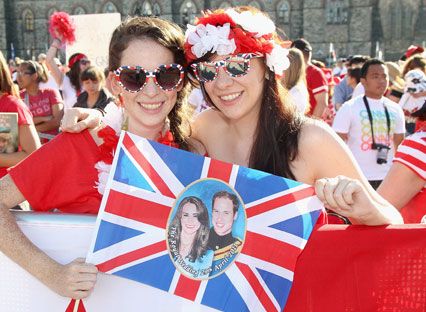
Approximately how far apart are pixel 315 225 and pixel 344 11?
36.7m

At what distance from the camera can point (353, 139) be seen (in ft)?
20.1

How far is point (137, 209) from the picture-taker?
218 cm

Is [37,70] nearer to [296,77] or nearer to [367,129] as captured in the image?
[296,77]

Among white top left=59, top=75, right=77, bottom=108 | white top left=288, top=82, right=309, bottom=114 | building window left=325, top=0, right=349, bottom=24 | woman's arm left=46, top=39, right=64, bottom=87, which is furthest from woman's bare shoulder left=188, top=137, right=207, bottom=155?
building window left=325, top=0, right=349, bottom=24

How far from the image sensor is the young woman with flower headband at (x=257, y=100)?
7.86ft

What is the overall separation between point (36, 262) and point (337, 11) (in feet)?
121

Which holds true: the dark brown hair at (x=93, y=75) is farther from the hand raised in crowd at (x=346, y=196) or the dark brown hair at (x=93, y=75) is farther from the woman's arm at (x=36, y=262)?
the hand raised in crowd at (x=346, y=196)

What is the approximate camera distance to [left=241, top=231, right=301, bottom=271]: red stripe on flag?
84.6 inches

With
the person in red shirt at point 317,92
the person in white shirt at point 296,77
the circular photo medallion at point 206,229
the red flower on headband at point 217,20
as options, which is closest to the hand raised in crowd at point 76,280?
the circular photo medallion at point 206,229

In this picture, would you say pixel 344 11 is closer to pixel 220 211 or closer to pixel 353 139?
pixel 353 139

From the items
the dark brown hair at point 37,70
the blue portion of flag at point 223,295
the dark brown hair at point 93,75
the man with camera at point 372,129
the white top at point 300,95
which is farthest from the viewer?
the dark brown hair at point 37,70

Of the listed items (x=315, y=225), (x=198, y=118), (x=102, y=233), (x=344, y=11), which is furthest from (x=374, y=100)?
(x=344, y=11)

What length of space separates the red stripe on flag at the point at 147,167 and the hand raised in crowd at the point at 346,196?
0.51 metres

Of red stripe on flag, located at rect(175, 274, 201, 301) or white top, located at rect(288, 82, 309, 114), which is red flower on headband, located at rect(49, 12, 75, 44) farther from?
red stripe on flag, located at rect(175, 274, 201, 301)
